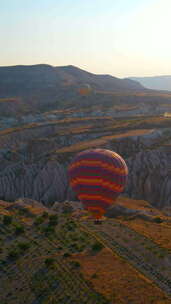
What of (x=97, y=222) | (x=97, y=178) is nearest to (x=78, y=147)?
(x=97, y=178)

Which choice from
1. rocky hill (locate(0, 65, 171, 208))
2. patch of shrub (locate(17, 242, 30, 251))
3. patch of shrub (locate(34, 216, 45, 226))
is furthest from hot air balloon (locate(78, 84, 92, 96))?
patch of shrub (locate(17, 242, 30, 251))

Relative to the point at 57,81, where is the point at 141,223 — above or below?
below

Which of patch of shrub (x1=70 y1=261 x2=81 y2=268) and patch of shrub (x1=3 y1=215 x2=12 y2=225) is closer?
patch of shrub (x1=70 y1=261 x2=81 y2=268)

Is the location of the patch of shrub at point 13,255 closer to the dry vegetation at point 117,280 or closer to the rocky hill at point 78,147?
the dry vegetation at point 117,280

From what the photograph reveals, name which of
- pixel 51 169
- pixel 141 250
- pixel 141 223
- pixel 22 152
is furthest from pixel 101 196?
pixel 22 152

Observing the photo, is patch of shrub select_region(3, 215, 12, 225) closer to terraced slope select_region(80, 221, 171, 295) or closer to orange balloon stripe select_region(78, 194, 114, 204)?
terraced slope select_region(80, 221, 171, 295)

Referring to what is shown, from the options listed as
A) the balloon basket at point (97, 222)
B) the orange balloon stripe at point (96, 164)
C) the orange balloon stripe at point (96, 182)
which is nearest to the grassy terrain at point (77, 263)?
the balloon basket at point (97, 222)

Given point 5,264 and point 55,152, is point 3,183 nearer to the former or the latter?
point 55,152

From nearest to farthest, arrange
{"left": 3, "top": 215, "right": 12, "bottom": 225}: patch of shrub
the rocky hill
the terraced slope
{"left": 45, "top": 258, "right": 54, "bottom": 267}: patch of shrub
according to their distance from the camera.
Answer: the terraced slope < {"left": 45, "top": 258, "right": 54, "bottom": 267}: patch of shrub < {"left": 3, "top": 215, "right": 12, "bottom": 225}: patch of shrub < the rocky hill
